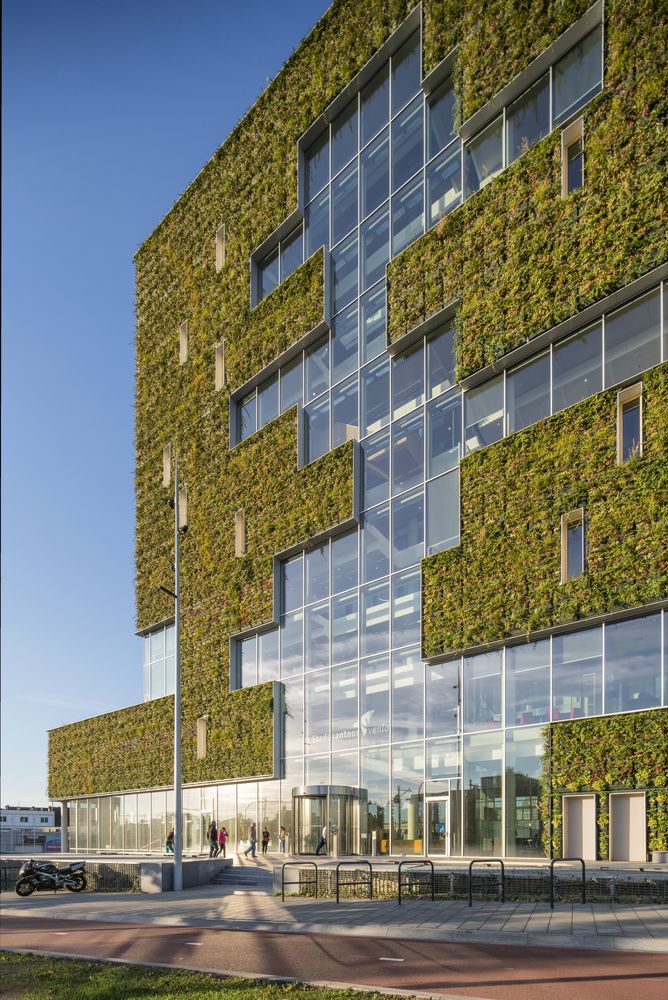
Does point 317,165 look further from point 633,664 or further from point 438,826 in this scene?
point 438,826

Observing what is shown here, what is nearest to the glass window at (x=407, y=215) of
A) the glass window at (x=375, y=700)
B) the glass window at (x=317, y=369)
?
the glass window at (x=317, y=369)

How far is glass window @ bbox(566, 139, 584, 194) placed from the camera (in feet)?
96.2

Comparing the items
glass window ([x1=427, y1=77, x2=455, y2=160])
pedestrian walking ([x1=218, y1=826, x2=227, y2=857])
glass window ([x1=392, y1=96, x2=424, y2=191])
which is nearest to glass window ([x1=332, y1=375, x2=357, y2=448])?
glass window ([x1=392, y1=96, x2=424, y2=191])

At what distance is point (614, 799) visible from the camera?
26.0m

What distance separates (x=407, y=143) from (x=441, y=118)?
6.81 ft

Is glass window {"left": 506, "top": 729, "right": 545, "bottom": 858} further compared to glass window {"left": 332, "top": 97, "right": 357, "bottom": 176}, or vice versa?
glass window {"left": 332, "top": 97, "right": 357, "bottom": 176}

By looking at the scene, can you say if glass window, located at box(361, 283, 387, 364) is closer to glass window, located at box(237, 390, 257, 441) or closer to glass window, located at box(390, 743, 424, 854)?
glass window, located at box(237, 390, 257, 441)

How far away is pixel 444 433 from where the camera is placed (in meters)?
33.7

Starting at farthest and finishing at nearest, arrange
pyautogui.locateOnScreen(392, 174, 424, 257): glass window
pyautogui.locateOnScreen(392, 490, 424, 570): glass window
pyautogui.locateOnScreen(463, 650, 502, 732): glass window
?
1. pyautogui.locateOnScreen(392, 174, 424, 257): glass window
2. pyautogui.locateOnScreen(392, 490, 424, 570): glass window
3. pyautogui.locateOnScreen(463, 650, 502, 732): glass window

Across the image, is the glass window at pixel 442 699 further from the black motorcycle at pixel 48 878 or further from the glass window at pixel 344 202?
the glass window at pixel 344 202

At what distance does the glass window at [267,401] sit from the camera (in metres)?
45.0

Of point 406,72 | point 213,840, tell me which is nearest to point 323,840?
point 213,840

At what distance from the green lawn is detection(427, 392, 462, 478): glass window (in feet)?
68.1

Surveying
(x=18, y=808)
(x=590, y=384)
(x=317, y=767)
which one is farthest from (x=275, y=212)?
(x=18, y=808)
